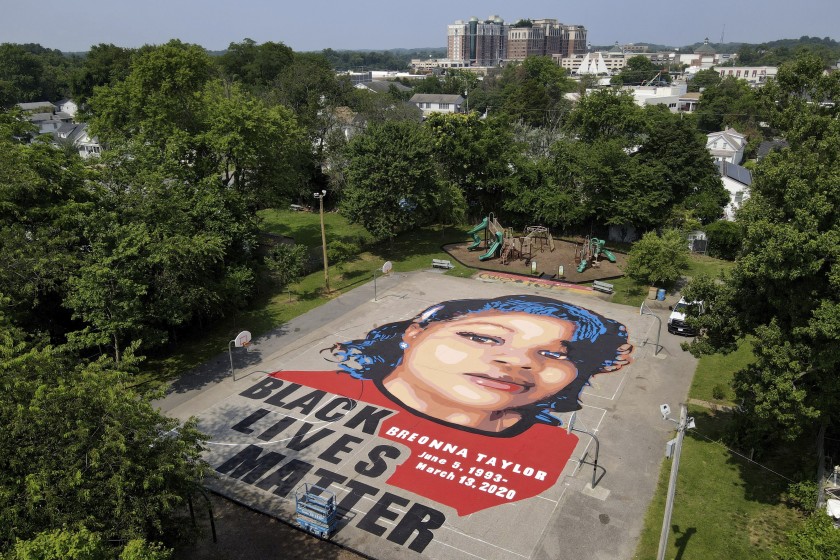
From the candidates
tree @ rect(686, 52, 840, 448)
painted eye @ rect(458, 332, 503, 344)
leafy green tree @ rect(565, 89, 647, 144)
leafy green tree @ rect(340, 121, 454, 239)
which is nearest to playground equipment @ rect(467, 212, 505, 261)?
leafy green tree @ rect(340, 121, 454, 239)

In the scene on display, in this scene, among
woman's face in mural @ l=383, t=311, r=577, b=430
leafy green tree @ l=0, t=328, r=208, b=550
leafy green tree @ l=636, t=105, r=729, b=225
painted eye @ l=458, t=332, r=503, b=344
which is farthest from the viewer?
leafy green tree @ l=636, t=105, r=729, b=225

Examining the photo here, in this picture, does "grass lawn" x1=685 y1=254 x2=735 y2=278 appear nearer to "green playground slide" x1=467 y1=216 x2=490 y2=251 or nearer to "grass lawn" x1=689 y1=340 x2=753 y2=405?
"grass lawn" x1=689 y1=340 x2=753 y2=405

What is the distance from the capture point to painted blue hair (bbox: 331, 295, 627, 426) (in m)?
27.5

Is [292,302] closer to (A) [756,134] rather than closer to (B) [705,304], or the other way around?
(B) [705,304]

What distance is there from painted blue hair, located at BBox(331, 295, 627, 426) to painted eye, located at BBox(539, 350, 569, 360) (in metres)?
0.33

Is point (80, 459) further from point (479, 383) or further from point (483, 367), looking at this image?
point (483, 367)

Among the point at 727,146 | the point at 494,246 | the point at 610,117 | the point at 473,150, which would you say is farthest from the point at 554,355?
the point at 727,146

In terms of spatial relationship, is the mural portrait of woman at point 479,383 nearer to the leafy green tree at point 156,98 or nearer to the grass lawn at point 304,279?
the grass lawn at point 304,279

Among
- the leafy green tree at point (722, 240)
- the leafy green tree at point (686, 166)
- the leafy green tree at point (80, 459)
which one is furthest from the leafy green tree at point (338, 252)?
the leafy green tree at point (722, 240)

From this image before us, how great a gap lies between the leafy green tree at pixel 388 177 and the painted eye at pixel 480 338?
14.3 meters

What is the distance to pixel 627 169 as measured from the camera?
47.3 metres

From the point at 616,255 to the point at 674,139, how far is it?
1314cm

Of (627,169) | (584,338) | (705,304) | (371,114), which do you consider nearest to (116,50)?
(371,114)

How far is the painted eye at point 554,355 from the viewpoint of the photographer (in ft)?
102
